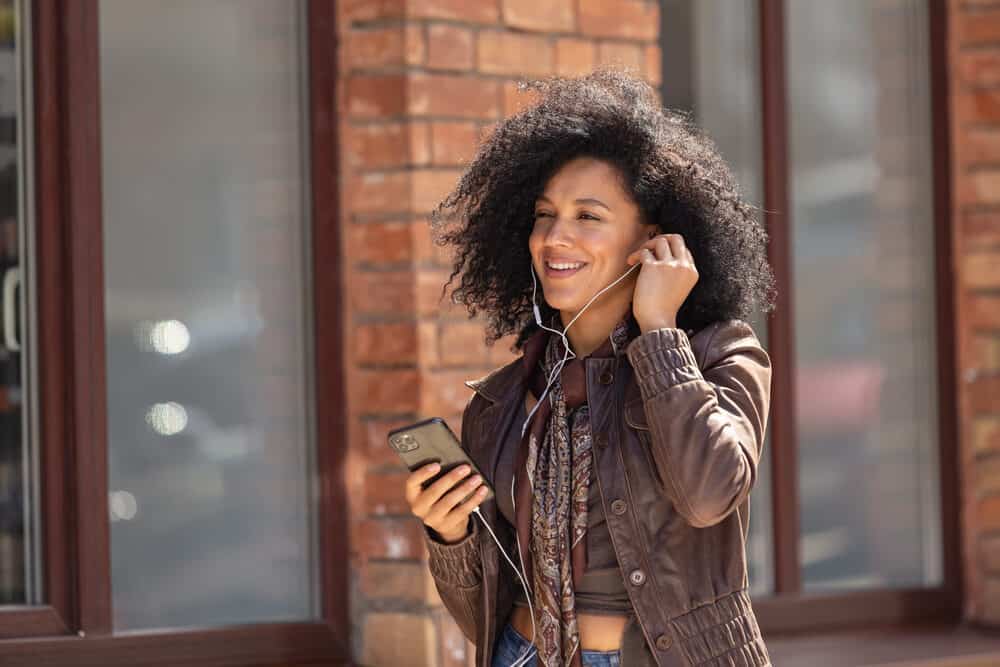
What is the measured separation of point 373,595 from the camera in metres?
4.09

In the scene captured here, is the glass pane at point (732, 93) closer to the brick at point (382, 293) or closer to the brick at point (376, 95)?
the brick at point (376, 95)

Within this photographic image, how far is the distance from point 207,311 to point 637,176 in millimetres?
1609

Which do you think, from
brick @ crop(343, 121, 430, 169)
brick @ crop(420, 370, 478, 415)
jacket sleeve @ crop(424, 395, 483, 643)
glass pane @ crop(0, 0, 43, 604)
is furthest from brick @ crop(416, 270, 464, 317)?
jacket sleeve @ crop(424, 395, 483, 643)

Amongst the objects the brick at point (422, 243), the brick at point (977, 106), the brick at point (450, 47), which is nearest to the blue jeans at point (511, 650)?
the brick at point (422, 243)

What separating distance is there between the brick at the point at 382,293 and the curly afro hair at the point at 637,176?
775mm

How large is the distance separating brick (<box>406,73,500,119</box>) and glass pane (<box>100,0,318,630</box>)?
40 cm

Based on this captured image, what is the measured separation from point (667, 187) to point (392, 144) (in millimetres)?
1261

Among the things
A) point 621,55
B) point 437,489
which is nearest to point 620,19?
point 621,55

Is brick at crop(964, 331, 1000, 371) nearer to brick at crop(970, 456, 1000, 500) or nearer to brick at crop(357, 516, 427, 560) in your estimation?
brick at crop(970, 456, 1000, 500)

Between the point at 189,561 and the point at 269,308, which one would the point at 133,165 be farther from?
the point at 189,561

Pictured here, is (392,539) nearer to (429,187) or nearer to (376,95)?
(429,187)

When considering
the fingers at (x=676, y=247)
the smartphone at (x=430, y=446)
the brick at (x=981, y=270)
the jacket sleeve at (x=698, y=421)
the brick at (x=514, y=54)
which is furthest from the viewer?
the brick at (x=981, y=270)

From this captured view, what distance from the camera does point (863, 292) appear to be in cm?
494

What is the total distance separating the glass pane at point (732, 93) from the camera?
15.4 ft
